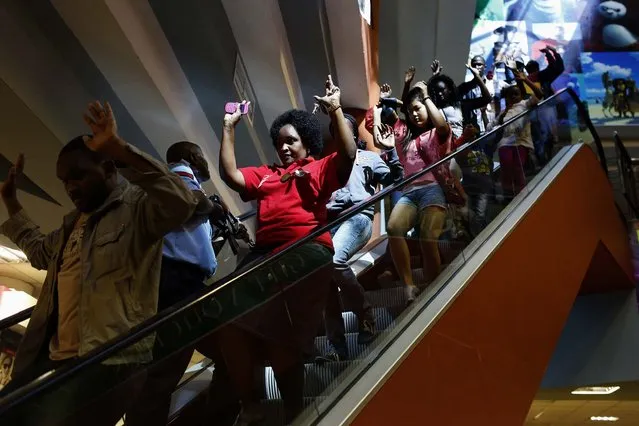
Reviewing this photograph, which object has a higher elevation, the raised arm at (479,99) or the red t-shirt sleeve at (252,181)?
the red t-shirt sleeve at (252,181)

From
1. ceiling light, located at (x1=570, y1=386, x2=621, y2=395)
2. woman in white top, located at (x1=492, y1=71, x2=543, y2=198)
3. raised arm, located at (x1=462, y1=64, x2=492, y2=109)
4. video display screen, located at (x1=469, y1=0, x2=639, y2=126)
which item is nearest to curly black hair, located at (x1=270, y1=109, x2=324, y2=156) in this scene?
woman in white top, located at (x1=492, y1=71, x2=543, y2=198)

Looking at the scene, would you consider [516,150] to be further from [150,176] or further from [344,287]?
[150,176]

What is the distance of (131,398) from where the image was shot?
1.86 m

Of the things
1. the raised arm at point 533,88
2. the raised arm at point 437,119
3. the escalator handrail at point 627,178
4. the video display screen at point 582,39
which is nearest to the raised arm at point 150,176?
the raised arm at point 437,119

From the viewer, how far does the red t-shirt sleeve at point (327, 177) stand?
2871mm

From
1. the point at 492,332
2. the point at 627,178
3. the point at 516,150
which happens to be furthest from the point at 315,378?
the point at 627,178

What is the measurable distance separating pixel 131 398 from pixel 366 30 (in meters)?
7.54

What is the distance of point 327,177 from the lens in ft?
9.48

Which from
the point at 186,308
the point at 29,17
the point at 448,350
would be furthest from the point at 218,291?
the point at 29,17

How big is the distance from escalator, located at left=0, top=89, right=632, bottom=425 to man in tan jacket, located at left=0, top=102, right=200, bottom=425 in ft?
0.70

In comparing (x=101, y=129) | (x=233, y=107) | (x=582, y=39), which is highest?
(x=101, y=129)

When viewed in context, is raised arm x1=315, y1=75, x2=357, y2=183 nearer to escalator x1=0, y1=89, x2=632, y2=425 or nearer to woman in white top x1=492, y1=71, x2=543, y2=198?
escalator x1=0, y1=89, x2=632, y2=425

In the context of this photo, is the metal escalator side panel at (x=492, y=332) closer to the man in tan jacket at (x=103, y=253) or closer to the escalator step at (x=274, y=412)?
the escalator step at (x=274, y=412)

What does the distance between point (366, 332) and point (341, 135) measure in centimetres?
82
